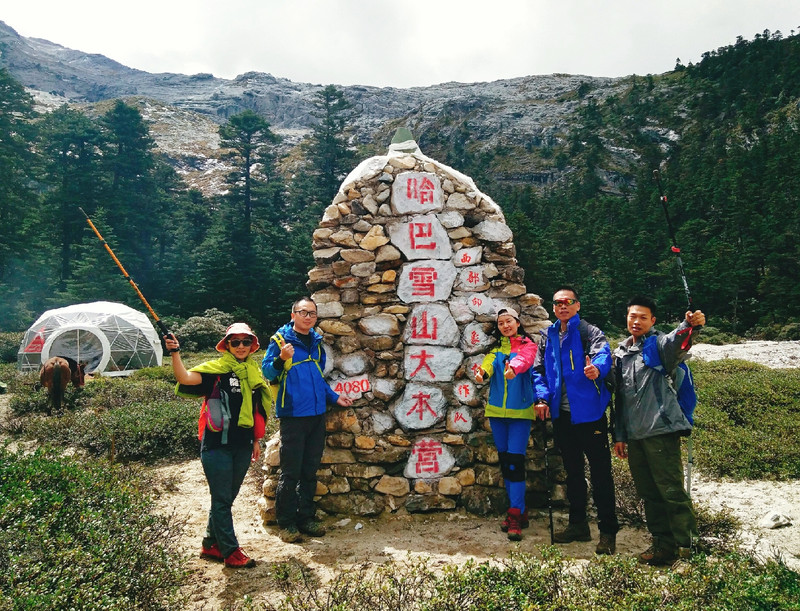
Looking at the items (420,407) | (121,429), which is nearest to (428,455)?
(420,407)

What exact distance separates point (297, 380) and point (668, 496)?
2880mm

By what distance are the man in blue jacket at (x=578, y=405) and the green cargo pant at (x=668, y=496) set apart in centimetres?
32

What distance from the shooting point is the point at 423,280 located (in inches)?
188

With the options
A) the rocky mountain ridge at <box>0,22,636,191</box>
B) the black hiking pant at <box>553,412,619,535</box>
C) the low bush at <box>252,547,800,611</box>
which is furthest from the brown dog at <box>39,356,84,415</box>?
the rocky mountain ridge at <box>0,22,636,191</box>

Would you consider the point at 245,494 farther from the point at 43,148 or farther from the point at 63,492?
the point at 43,148

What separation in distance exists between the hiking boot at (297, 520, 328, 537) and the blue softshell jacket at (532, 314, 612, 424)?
2.17 m

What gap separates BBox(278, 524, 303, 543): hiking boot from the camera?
400 cm

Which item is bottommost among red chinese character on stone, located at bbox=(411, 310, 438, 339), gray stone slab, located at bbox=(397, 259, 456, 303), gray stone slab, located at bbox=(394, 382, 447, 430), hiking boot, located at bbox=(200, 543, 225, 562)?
hiking boot, located at bbox=(200, 543, 225, 562)

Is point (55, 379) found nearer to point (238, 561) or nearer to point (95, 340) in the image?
point (238, 561)

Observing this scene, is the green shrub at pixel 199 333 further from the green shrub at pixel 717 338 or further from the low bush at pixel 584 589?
the green shrub at pixel 717 338

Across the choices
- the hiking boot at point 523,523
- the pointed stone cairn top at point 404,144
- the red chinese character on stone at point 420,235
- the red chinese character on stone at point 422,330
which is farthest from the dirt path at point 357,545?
the pointed stone cairn top at point 404,144

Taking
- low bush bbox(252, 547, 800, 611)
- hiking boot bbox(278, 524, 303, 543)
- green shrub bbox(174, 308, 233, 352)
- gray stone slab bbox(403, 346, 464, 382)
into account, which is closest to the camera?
low bush bbox(252, 547, 800, 611)

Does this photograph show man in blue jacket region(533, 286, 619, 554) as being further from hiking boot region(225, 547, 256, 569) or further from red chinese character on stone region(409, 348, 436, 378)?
hiking boot region(225, 547, 256, 569)

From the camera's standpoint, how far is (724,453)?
18.2 ft
